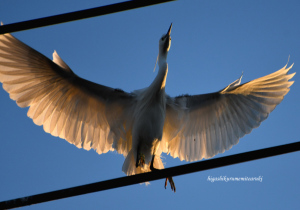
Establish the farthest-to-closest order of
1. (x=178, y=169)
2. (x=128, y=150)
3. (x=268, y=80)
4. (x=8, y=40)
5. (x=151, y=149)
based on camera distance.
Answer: (x=268, y=80)
(x=128, y=150)
(x=151, y=149)
(x=8, y=40)
(x=178, y=169)

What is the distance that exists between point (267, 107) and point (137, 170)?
2260mm

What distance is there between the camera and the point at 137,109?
568 cm

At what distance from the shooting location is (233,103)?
6.54 metres

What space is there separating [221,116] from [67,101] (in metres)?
2.39

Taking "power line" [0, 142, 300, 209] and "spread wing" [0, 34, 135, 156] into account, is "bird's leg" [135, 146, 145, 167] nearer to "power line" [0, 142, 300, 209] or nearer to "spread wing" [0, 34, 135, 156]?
"spread wing" [0, 34, 135, 156]

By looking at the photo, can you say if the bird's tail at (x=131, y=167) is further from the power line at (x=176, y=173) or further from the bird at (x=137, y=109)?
the power line at (x=176, y=173)

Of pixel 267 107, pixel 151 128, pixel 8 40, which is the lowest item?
pixel 151 128

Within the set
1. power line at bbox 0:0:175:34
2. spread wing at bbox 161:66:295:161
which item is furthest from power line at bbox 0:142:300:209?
spread wing at bbox 161:66:295:161

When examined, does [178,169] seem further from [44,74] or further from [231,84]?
[231,84]

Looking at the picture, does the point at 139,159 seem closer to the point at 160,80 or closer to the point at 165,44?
the point at 160,80

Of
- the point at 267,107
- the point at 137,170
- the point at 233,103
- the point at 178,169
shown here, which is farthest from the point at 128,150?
the point at 178,169

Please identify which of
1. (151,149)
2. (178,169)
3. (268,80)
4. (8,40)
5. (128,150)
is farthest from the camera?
(268,80)

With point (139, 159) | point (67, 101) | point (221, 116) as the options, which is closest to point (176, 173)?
point (139, 159)

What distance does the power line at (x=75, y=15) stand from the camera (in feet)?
8.55
